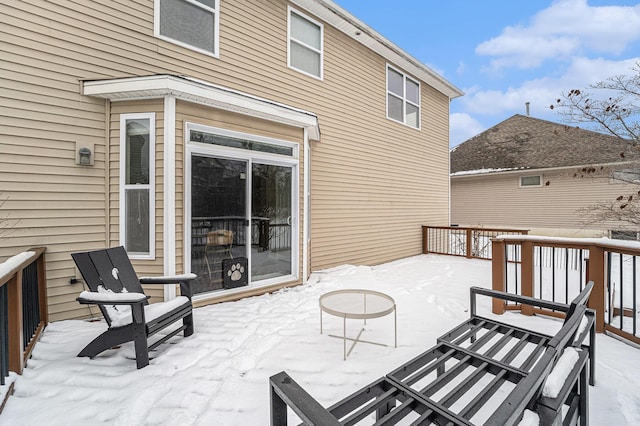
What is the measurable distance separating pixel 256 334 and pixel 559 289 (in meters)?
5.40

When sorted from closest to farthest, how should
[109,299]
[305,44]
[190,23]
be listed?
[109,299] < [190,23] < [305,44]

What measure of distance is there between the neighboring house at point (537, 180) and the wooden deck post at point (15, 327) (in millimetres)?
14224

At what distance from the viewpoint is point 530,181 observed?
1323 cm

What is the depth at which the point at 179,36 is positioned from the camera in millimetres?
4820

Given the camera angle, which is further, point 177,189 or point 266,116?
point 266,116

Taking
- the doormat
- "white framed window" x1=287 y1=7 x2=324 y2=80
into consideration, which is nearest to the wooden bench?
the doormat

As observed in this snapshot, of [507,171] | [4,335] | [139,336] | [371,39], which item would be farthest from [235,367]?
[507,171]

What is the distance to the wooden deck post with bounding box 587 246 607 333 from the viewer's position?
10.7 ft

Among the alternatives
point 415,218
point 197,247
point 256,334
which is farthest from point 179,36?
point 415,218

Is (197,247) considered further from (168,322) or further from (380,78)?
(380,78)

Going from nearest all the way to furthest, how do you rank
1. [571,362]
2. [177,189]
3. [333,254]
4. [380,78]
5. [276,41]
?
[571,362], [177,189], [276,41], [333,254], [380,78]

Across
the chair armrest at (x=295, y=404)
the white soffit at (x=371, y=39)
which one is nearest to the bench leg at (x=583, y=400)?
the chair armrest at (x=295, y=404)

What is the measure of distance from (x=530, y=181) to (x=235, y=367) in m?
14.8

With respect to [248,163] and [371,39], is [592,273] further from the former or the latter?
[371,39]
